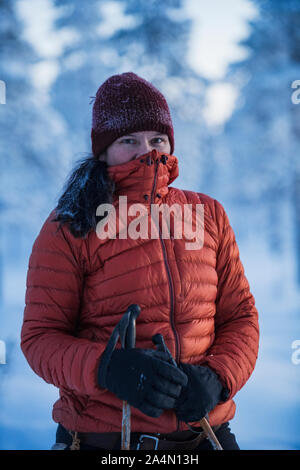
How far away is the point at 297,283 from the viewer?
Result: 253 centimetres

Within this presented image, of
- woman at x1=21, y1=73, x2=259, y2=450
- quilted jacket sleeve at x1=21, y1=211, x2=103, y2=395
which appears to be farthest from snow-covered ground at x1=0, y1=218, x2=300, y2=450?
quilted jacket sleeve at x1=21, y1=211, x2=103, y2=395

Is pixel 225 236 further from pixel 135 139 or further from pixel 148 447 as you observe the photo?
pixel 148 447

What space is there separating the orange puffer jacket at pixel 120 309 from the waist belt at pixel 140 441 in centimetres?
2

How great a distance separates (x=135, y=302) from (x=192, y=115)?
5.61ft

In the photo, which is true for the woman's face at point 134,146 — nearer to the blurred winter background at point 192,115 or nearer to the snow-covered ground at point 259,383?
the blurred winter background at point 192,115

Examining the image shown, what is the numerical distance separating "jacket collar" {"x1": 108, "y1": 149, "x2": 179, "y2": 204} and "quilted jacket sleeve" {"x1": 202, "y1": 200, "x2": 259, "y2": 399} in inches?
8.6

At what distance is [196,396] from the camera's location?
951mm

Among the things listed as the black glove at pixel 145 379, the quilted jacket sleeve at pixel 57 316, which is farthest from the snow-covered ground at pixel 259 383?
the black glove at pixel 145 379

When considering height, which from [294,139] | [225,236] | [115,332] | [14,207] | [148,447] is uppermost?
[294,139]

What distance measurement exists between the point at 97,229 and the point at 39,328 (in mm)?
291

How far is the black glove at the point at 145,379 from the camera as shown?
89cm

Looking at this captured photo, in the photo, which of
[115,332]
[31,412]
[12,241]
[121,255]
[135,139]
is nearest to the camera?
[115,332]

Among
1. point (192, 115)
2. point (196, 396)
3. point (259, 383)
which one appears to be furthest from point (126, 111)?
point (259, 383)

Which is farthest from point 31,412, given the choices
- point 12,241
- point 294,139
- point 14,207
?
point 294,139
